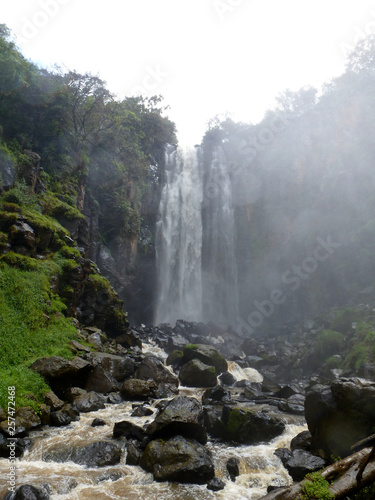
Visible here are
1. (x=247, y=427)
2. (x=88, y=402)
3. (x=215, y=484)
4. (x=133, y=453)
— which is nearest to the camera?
(x=215, y=484)

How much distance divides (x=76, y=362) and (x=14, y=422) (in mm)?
3302

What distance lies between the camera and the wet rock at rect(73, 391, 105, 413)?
8.95 m

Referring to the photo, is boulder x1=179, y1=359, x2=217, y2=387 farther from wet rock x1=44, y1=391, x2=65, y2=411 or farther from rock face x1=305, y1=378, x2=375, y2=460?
rock face x1=305, y1=378, x2=375, y2=460

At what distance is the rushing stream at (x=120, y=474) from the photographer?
5422 mm

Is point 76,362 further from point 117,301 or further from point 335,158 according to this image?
point 335,158

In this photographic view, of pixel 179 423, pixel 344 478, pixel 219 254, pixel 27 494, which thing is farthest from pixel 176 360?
pixel 219 254

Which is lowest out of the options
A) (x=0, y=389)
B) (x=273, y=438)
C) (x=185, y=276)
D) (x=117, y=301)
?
(x=273, y=438)

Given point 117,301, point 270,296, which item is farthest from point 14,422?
point 270,296

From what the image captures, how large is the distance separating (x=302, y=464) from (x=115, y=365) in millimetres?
7775

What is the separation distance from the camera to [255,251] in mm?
32500

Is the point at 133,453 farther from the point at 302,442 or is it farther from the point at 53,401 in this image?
the point at 302,442

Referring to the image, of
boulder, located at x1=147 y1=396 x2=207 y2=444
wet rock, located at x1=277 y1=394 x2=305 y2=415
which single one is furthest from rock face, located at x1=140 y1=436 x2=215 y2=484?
wet rock, located at x1=277 y1=394 x2=305 y2=415

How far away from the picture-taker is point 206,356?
584 inches

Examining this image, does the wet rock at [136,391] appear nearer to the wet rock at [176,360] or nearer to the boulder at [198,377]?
the boulder at [198,377]
